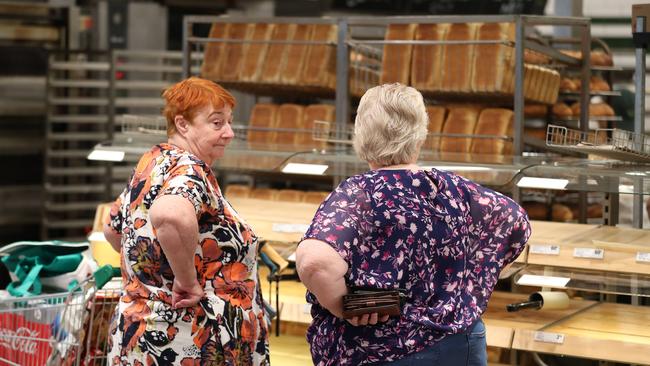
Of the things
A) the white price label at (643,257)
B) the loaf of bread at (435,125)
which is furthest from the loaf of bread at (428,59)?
the white price label at (643,257)

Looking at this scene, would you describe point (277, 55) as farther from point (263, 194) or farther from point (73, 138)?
point (73, 138)

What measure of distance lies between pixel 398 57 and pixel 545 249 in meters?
1.99

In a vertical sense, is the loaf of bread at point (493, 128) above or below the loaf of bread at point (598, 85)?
below

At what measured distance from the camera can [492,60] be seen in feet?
17.4

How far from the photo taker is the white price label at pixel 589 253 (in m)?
3.87

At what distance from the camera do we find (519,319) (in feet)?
13.1

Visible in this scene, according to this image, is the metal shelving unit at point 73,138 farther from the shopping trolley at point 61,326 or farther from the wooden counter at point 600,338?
the wooden counter at point 600,338

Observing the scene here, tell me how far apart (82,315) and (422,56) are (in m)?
2.48

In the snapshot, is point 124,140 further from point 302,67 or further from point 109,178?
point 109,178

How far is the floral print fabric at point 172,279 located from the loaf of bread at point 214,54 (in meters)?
3.02

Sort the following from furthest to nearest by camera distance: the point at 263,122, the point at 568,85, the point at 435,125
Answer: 1. the point at 263,122
2. the point at 568,85
3. the point at 435,125

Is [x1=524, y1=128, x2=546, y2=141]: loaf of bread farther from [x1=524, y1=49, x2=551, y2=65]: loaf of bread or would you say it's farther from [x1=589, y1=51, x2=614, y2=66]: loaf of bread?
[x1=589, y1=51, x2=614, y2=66]: loaf of bread

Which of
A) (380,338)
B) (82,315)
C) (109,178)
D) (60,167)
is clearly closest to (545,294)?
(380,338)

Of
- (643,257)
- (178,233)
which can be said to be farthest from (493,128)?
(178,233)
